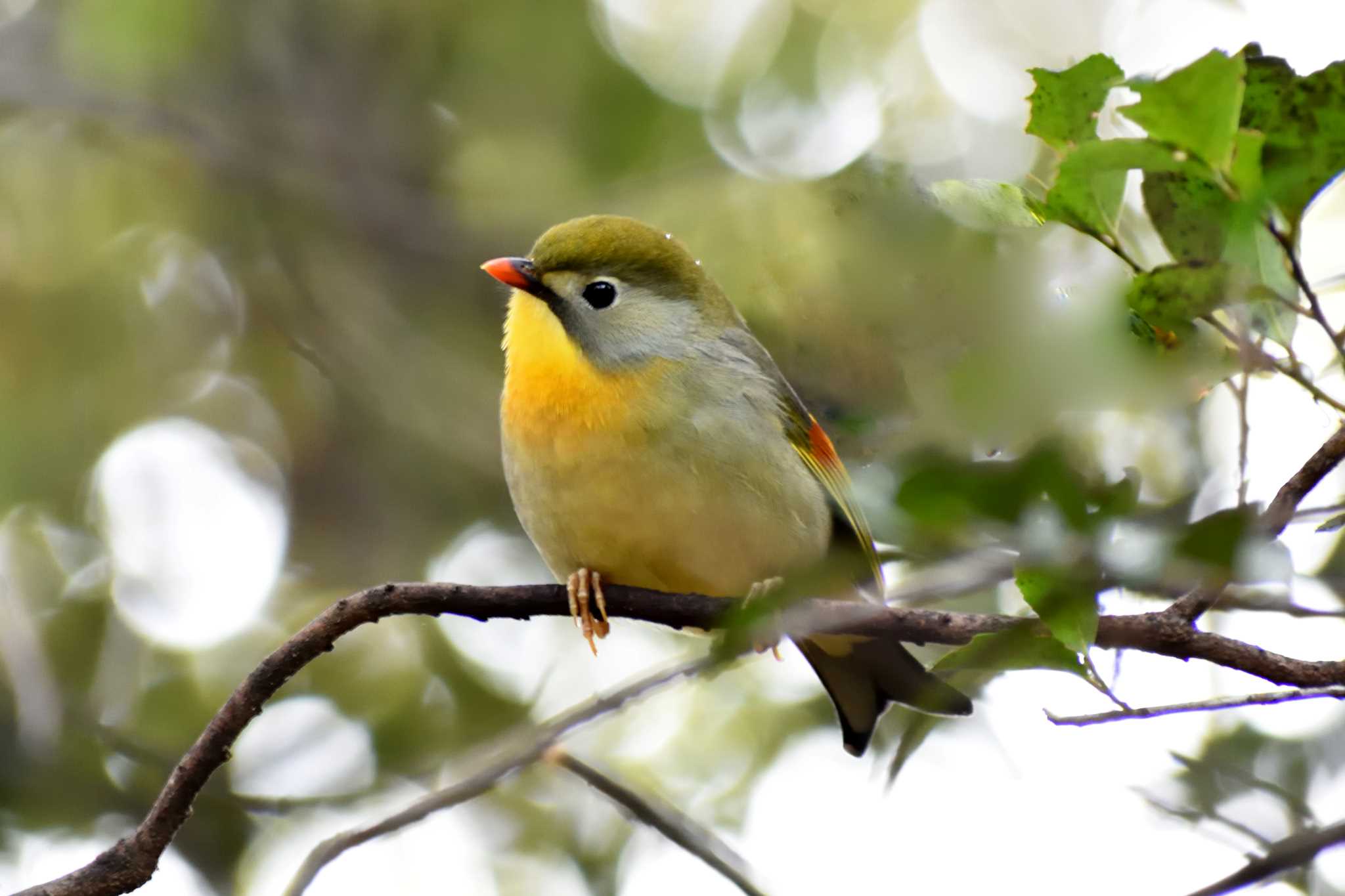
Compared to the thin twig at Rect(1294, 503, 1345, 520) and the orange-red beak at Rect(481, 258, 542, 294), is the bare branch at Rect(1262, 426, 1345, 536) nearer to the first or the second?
the thin twig at Rect(1294, 503, 1345, 520)

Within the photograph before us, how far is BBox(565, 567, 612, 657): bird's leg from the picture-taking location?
9.61 ft

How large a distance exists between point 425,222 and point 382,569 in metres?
1.63

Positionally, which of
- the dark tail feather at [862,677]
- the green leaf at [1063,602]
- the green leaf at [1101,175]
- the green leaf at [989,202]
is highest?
the dark tail feather at [862,677]

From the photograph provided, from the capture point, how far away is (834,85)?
19.9 ft

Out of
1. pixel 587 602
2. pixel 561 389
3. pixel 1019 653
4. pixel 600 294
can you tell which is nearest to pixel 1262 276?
pixel 1019 653

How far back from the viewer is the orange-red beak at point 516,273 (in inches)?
146

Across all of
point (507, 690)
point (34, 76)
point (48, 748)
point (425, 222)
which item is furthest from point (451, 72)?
point (48, 748)

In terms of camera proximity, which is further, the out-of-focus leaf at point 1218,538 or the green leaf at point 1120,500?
the green leaf at point 1120,500

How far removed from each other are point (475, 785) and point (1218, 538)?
137 centimetres

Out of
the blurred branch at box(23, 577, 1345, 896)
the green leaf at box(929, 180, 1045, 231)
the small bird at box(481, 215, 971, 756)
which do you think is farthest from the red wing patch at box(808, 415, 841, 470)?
the green leaf at box(929, 180, 1045, 231)

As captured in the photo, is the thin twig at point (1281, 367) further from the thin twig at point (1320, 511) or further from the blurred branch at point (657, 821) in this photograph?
the blurred branch at point (657, 821)

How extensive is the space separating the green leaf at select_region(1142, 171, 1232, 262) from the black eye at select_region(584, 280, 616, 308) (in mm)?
2163

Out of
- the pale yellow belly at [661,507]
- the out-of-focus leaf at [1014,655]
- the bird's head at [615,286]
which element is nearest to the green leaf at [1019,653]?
the out-of-focus leaf at [1014,655]

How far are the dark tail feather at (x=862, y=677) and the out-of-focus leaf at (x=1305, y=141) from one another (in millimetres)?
1950
